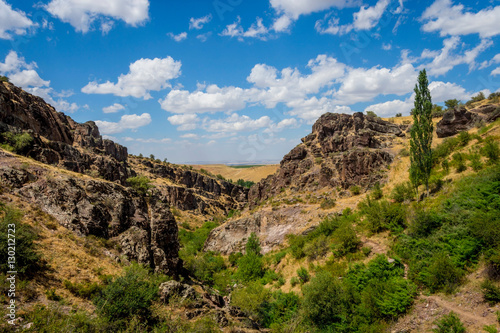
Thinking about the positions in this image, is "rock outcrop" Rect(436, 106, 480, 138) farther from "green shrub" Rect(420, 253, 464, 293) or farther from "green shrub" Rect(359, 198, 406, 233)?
"green shrub" Rect(420, 253, 464, 293)

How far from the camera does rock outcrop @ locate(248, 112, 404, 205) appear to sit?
3741 cm

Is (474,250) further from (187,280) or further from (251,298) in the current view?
(187,280)

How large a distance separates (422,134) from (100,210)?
95.1 ft

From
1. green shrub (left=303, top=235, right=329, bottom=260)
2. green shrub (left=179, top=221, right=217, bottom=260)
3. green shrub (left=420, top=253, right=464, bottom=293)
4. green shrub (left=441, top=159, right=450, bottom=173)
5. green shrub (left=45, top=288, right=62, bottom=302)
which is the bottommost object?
green shrub (left=179, top=221, right=217, bottom=260)

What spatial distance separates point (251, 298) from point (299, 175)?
28.5 m

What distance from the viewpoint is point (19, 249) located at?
11719mm

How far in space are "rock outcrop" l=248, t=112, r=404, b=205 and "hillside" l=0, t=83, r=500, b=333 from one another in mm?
2761

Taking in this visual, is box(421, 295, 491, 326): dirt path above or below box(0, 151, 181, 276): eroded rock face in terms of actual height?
below

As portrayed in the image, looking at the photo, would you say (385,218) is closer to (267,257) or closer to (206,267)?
(267,257)

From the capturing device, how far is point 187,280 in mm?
22906

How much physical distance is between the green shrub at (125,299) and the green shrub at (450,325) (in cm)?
1477

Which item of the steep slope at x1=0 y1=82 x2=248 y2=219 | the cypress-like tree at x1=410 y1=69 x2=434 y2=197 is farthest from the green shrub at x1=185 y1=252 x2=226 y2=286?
the cypress-like tree at x1=410 y1=69 x2=434 y2=197

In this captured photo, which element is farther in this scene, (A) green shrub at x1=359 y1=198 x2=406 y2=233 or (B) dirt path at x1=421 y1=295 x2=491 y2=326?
(A) green shrub at x1=359 y1=198 x2=406 y2=233

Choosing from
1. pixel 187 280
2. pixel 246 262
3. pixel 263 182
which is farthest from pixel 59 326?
pixel 263 182
